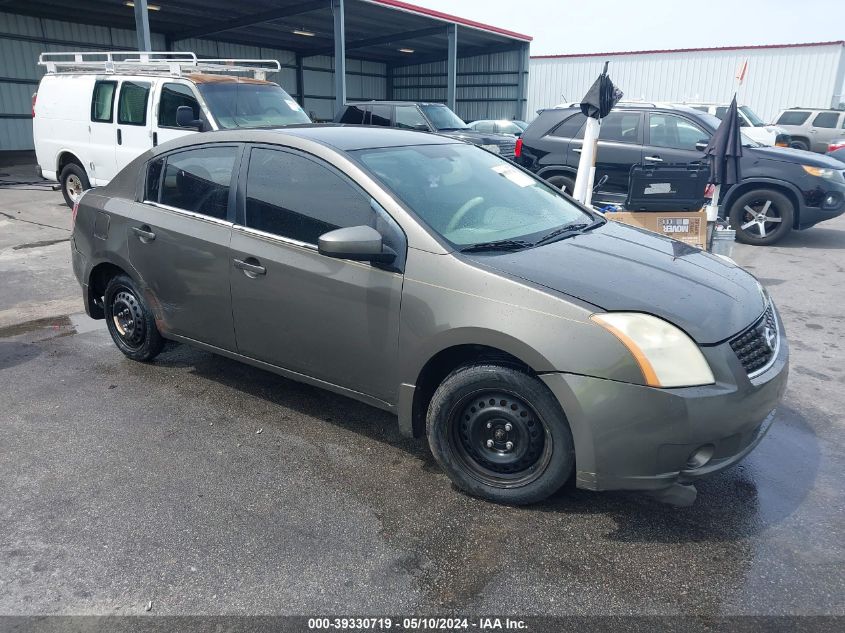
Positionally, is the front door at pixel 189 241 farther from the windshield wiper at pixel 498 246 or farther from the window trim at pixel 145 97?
the window trim at pixel 145 97

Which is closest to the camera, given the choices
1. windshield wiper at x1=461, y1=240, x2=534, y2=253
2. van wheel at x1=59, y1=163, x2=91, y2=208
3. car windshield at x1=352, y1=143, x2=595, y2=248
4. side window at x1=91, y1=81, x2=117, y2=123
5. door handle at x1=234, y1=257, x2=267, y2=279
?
windshield wiper at x1=461, y1=240, x2=534, y2=253

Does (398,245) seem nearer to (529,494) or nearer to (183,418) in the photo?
(529,494)

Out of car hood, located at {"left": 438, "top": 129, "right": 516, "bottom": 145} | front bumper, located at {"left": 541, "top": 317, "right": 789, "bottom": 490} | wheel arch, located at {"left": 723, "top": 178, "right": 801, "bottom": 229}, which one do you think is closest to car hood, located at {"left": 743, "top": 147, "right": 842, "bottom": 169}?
wheel arch, located at {"left": 723, "top": 178, "right": 801, "bottom": 229}

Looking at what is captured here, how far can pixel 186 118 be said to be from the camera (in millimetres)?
8867

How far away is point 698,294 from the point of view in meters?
3.04

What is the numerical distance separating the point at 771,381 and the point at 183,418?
3.14m

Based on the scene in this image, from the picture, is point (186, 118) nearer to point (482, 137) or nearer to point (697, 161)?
point (482, 137)

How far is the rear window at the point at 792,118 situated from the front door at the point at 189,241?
872 inches

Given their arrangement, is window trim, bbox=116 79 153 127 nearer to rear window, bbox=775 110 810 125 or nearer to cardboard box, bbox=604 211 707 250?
cardboard box, bbox=604 211 707 250

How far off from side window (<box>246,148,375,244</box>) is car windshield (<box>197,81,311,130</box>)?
5.48 m

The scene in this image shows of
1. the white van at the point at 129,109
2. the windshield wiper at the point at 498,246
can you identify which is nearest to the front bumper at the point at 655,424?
the windshield wiper at the point at 498,246

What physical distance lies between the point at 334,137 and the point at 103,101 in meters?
7.86

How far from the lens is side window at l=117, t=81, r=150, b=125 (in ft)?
31.4

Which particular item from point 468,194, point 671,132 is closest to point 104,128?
point 671,132
